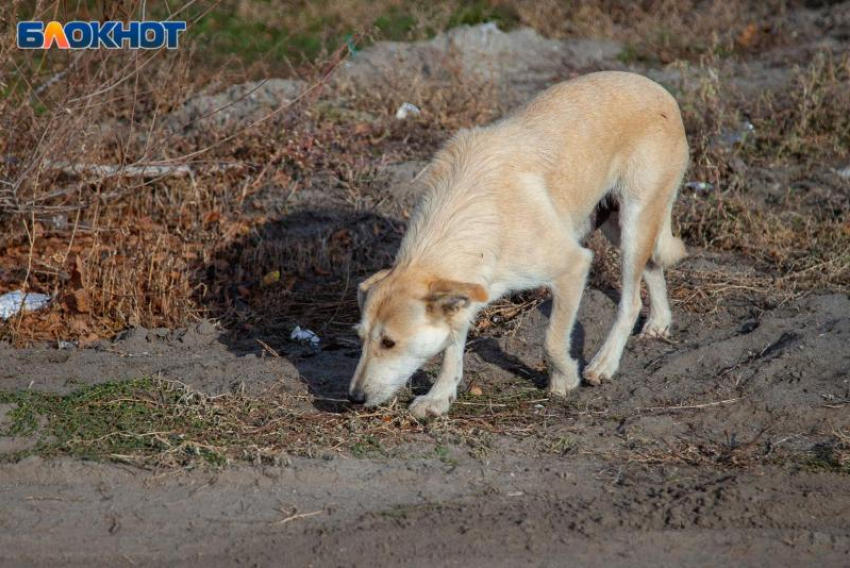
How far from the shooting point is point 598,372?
6.53m

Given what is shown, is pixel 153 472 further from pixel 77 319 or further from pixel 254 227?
pixel 254 227

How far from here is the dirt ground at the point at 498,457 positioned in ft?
14.9

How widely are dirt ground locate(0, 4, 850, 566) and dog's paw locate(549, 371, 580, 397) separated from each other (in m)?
A: 0.07

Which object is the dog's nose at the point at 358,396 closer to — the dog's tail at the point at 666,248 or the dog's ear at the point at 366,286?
the dog's ear at the point at 366,286

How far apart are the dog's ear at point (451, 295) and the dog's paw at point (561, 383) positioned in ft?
3.61

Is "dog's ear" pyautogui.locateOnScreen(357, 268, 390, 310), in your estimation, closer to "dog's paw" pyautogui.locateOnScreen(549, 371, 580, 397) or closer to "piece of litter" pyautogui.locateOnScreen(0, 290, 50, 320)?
"dog's paw" pyautogui.locateOnScreen(549, 371, 580, 397)

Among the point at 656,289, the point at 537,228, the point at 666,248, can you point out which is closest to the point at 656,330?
the point at 656,289

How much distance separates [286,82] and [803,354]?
6.61 m

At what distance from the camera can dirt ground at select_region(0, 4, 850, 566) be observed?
14.9ft

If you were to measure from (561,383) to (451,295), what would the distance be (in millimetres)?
1329

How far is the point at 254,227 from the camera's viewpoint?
28.5 feet

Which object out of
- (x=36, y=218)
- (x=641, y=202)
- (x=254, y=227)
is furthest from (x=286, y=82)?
(x=641, y=202)

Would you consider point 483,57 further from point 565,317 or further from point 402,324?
point 402,324

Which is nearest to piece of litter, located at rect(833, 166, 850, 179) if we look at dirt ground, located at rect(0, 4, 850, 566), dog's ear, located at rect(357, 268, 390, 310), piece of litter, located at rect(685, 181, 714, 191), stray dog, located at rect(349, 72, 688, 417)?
piece of litter, located at rect(685, 181, 714, 191)
